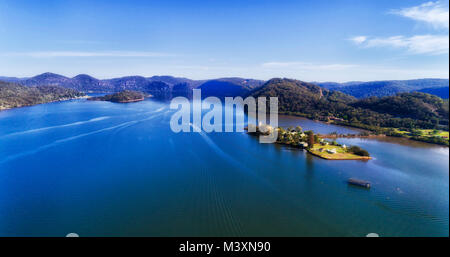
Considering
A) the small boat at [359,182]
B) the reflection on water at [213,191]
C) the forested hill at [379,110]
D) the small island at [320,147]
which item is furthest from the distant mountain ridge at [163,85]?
the small boat at [359,182]

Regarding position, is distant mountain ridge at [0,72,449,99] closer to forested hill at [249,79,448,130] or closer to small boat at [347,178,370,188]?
forested hill at [249,79,448,130]

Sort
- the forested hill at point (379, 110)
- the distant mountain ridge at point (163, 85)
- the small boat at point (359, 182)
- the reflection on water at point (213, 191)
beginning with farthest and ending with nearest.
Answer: the distant mountain ridge at point (163, 85), the forested hill at point (379, 110), the small boat at point (359, 182), the reflection on water at point (213, 191)

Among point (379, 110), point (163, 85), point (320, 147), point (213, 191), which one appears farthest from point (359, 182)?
point (163, 85)

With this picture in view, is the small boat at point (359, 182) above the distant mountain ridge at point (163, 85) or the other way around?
the other way around

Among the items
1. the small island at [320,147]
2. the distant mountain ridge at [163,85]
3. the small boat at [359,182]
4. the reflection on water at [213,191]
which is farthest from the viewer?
the distant mountain ridge at [163,85]

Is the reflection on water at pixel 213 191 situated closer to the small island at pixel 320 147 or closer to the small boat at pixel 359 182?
the small boat at pixel 359 182

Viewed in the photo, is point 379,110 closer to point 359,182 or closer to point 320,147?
point 320,147

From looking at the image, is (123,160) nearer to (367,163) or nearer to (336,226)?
(336,226)
